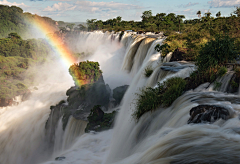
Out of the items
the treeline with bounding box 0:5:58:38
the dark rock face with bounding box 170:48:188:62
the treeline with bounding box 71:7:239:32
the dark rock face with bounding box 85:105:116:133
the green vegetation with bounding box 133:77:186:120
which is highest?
the treeline with bounding box 0:5:58:38

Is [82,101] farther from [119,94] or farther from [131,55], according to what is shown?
[131,55]

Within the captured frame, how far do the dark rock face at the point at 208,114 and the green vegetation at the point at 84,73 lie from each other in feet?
55.8

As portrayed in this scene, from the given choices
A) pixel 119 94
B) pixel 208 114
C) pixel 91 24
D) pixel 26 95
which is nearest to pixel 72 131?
pixel 119 94

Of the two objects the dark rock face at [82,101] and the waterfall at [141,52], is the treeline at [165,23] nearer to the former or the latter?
the waterfall at [141,52]

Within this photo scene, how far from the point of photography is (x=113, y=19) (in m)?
93.4

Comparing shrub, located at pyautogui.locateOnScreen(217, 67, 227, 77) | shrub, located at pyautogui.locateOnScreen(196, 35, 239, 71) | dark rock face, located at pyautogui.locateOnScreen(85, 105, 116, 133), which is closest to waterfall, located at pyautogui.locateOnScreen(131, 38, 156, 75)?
dark rock face, located at pyautogui.locateOnScreen(85, 105, 116, 133)

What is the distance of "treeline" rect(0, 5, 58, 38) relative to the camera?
13100cm

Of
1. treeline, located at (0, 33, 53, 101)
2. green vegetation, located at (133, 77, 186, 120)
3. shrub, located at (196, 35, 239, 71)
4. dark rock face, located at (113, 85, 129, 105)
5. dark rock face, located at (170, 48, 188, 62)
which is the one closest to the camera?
green vegetation, located at (133, 77, 186, 120)

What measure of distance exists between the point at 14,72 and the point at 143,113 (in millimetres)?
47904

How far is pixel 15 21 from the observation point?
456 feet

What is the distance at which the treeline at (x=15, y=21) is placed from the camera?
13100 cm

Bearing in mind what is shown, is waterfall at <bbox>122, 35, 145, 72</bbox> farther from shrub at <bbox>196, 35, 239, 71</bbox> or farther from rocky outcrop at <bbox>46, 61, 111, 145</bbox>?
shrub at <bbox>196, 35, 239, 71</bbox>

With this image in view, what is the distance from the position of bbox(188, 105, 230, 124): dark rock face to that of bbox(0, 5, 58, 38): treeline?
147 m

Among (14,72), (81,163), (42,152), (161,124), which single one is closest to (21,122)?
(42,152)
